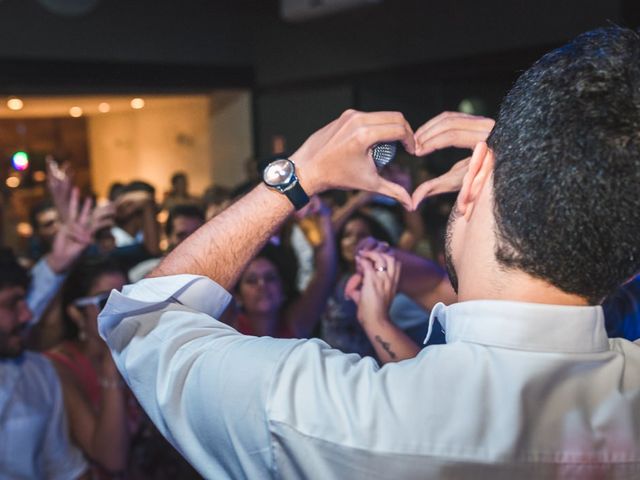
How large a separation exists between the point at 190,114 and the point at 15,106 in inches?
88.2

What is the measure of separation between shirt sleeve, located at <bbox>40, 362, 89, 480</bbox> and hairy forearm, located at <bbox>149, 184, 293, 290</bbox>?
122 cm

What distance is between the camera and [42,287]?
2.23 metres

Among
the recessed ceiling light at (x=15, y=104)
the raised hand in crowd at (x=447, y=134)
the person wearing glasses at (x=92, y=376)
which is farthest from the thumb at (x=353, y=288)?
the recessed ceiling light at (x=15, y=104)

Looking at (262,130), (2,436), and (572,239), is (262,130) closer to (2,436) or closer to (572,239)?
(2,436)

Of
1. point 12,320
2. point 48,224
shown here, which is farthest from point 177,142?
point 12,320

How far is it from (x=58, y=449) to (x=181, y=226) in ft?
5.30

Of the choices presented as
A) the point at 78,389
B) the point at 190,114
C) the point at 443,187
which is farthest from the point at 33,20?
the point at 443,187

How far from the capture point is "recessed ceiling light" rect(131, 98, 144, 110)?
8.53 m

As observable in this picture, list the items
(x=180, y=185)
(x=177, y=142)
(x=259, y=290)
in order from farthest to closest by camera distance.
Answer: (x=177, y=142), (x=180, y=185), (x=259, y=290)

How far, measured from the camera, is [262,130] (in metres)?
7.53

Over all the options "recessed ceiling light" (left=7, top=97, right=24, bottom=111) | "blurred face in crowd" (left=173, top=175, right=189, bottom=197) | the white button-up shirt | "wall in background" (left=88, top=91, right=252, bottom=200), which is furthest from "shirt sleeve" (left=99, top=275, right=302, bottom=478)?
"recessed ceiling light" (left=7, top=97, right=24, bottom=111)

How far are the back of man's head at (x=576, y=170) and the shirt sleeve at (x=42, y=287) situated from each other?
1892mm

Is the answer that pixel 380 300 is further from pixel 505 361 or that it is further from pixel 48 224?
pixel 48 224

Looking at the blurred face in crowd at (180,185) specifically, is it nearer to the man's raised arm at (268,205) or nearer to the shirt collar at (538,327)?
the man's raised arm at (268,205)
